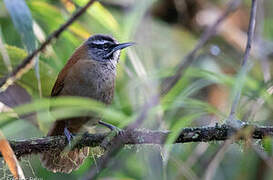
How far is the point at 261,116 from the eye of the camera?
4.53 meters

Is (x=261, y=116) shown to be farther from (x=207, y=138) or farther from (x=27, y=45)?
(x=27, y=45)

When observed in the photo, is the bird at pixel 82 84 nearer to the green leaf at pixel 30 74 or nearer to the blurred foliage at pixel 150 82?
the blurred foliage at pixel 150 82

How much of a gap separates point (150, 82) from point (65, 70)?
115 cm

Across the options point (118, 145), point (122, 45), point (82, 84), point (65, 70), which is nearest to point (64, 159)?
point (82, 84)

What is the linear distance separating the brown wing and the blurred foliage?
0.06m

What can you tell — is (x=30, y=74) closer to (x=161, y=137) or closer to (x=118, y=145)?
(x=161, y=137)

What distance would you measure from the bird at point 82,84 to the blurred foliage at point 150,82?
0.36ft

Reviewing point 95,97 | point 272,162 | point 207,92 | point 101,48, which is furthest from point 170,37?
point 272,162

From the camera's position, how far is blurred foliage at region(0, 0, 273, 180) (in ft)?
9.48

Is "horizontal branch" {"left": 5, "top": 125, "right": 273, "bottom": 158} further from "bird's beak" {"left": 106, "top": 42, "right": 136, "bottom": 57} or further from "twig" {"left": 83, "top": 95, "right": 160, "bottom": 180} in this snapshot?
"bird's beak" {"left": 106, "top": 42, "right": 136, "bottom": 57}

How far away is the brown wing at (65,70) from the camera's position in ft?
13.3

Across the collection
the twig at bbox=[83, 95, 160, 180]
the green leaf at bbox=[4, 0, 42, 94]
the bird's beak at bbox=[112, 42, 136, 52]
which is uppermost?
the bird's beak at bbox=[112, 42, 136, 52]

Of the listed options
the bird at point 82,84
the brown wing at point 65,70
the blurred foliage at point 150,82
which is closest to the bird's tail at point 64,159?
the bird at point 82,84

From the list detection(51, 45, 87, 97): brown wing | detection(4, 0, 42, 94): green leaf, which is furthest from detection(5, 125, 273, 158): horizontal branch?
detection(51, 45, 87, 97): brown wing
